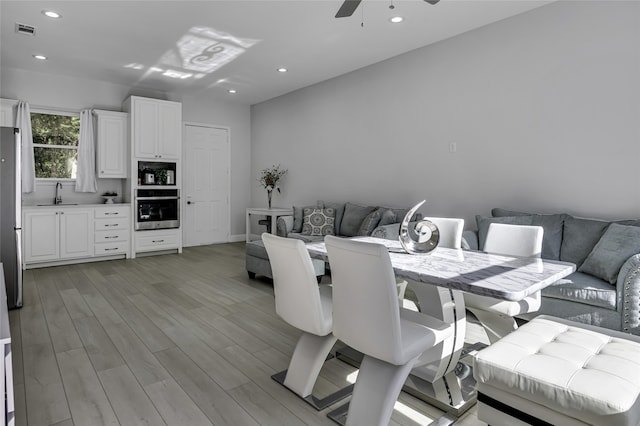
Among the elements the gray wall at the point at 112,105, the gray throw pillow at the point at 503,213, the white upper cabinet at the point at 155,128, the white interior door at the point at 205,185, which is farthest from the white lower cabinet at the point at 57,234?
the gray throw pillow at the point at 503,213

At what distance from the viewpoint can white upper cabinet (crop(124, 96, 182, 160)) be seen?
5.97 meters

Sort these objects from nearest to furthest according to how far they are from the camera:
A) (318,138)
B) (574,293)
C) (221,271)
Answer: (574,293)
(221,271)
(318,138)

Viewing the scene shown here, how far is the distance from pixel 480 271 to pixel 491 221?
1937 mm

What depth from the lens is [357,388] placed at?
188cm

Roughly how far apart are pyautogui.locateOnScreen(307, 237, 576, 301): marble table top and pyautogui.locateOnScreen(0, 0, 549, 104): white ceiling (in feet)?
7.88

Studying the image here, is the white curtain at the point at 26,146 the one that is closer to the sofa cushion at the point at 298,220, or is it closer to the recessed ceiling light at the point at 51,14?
the recessed ceiling light at the point at 51,14

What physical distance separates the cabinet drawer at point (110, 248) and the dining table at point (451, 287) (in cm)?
457

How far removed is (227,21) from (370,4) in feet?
4.72

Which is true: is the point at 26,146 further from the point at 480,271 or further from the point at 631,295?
the point at 631,295

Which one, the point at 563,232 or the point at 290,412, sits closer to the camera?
the point at 290,412

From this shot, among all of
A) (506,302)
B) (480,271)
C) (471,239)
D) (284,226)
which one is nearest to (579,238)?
(471,239)

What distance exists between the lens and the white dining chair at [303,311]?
196 cm

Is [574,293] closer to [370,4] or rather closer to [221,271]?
[370,4]

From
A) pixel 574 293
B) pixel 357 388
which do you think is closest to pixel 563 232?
pixel 574 293
